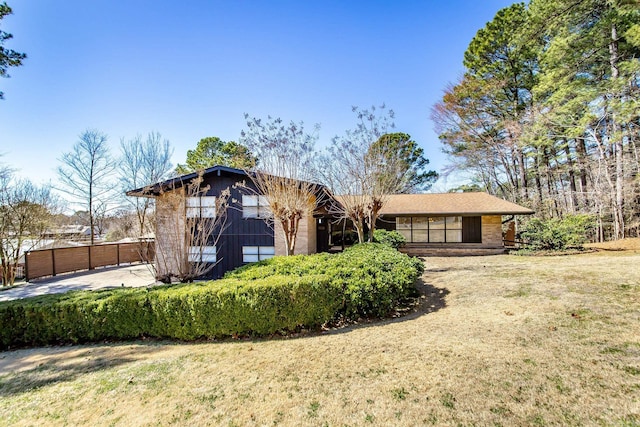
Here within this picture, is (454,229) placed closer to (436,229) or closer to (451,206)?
(436,229)

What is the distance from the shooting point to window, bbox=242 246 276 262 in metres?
11.8

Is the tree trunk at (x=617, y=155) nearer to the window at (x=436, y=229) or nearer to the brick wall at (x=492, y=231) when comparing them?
the brick wall at (x=492, y=231)

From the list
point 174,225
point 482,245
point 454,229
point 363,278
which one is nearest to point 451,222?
point 454,229

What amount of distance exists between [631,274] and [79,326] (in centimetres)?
1240

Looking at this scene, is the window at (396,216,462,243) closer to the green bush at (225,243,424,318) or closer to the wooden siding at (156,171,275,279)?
the wooden siding at (156,171,275,279)

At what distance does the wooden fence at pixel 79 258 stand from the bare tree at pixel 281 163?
5099mm

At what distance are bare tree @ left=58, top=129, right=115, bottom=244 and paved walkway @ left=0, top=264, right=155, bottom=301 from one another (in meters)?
7.69

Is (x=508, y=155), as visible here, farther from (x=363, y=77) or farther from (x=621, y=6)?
(x=363, y=77)

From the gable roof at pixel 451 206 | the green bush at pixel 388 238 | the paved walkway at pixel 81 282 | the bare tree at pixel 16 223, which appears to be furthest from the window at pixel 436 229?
the bare tree at pixel 16 223

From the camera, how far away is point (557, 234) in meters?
14.0

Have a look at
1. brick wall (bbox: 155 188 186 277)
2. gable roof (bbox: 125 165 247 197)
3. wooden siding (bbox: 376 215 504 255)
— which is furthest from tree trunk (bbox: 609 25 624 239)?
brick wall (bbox: 155 188 186 277)

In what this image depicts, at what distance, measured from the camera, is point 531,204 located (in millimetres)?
20422

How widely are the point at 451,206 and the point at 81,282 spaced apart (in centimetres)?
1671

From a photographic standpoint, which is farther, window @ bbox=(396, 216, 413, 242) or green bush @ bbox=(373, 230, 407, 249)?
window @ bbox=(396, 216, 413, 242)
